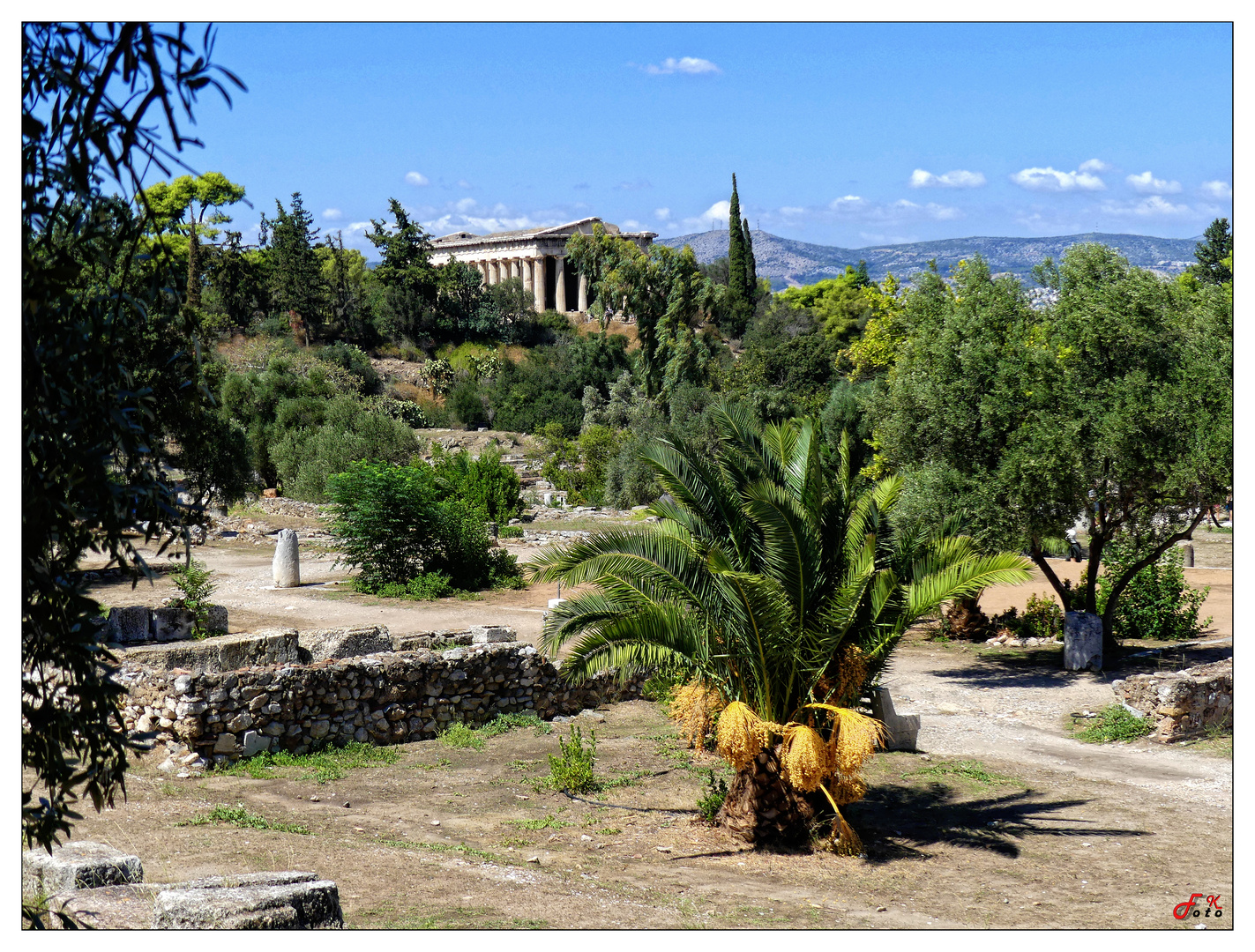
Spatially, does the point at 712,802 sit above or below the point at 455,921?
below

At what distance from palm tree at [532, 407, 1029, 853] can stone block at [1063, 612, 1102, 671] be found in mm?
7154

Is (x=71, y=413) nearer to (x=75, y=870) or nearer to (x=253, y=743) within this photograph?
(x=75, y=870)

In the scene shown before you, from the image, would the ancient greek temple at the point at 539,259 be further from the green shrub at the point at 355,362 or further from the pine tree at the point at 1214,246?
the pine tree at the point at 1214,246

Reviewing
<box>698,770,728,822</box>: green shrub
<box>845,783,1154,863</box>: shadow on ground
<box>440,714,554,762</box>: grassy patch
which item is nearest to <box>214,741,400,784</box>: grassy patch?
<box>440,714,554,762</box>: grassy patch

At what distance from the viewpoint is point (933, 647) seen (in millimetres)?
17359

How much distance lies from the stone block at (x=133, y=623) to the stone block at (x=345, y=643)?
7.60 ft

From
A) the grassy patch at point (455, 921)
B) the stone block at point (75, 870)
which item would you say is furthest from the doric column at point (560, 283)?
the stone block at point (75, 870)

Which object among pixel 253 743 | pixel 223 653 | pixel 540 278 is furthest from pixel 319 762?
pixel 540 278

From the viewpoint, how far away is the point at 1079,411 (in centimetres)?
1416

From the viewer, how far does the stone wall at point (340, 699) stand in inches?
389

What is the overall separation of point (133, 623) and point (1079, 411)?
12.3 metres

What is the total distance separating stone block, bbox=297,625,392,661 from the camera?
1248 cm
